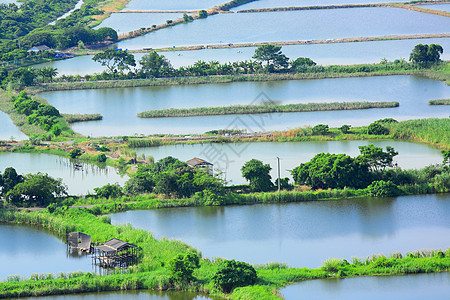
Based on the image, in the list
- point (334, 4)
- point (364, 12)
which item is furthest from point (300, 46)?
point (334, 4)

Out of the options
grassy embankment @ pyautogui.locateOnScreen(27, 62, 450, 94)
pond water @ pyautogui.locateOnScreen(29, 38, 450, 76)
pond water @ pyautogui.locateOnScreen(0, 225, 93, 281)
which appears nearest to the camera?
pond water @ pyautogui.locateOnScreen(0, 225, 93, 281)

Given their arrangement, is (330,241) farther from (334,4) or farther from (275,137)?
(334,4)

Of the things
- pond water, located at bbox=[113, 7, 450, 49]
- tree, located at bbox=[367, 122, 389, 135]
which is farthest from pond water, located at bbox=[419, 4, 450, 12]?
tree, located at bbox=[367, 122, 389, 135]

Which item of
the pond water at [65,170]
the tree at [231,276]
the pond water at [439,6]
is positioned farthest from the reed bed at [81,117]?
the pond water at [439,6]

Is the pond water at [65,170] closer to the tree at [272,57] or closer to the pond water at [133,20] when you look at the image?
the tree at [272,57]

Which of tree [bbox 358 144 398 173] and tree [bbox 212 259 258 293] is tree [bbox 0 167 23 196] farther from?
tree [bbox 358 144 398 173]

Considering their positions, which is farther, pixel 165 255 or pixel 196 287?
pixel 165 255
